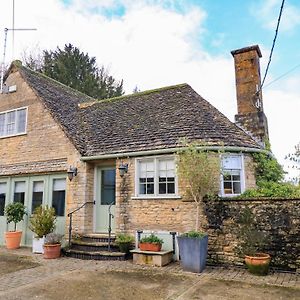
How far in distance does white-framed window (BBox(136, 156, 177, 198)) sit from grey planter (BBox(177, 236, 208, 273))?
1.97 m

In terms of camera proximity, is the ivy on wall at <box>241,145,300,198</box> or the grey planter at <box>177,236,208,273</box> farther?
the ivy on wall at <box>241,145,300,198</box>

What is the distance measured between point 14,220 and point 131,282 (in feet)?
22.7

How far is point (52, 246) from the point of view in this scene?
1027 cm

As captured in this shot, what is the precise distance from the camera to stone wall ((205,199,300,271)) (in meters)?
8.07

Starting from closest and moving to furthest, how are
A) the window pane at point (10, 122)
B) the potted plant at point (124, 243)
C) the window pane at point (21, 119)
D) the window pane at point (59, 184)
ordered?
the potted plant at point (124, 243) < the window pane at point (59, 184) < the window pane at point (21, 119) < the window pane at point (10, 122)

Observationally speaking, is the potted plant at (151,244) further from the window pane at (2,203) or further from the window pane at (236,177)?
the window pane at (2,203)

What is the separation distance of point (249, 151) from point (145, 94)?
20.9ft

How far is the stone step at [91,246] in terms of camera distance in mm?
10312

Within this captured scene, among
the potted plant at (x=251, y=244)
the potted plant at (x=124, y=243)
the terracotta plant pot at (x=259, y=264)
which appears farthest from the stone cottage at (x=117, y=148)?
the terracotta plant pot at (x=259, y=264)

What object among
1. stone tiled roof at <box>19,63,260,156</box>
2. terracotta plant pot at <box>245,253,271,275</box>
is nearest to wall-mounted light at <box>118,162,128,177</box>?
stone tiled roof at <box>19,63,260,156</box>

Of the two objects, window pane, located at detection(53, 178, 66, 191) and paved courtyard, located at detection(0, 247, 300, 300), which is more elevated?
window pane, located at detection(53, 178, 66, 191)

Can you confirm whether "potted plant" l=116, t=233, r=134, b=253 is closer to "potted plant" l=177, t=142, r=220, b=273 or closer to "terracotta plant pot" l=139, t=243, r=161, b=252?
"terracotta plant pot" l=139, t=243, r=161, b=252

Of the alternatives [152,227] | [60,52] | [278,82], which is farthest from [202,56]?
[60,52]

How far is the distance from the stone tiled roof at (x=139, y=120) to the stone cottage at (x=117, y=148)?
5 cm
